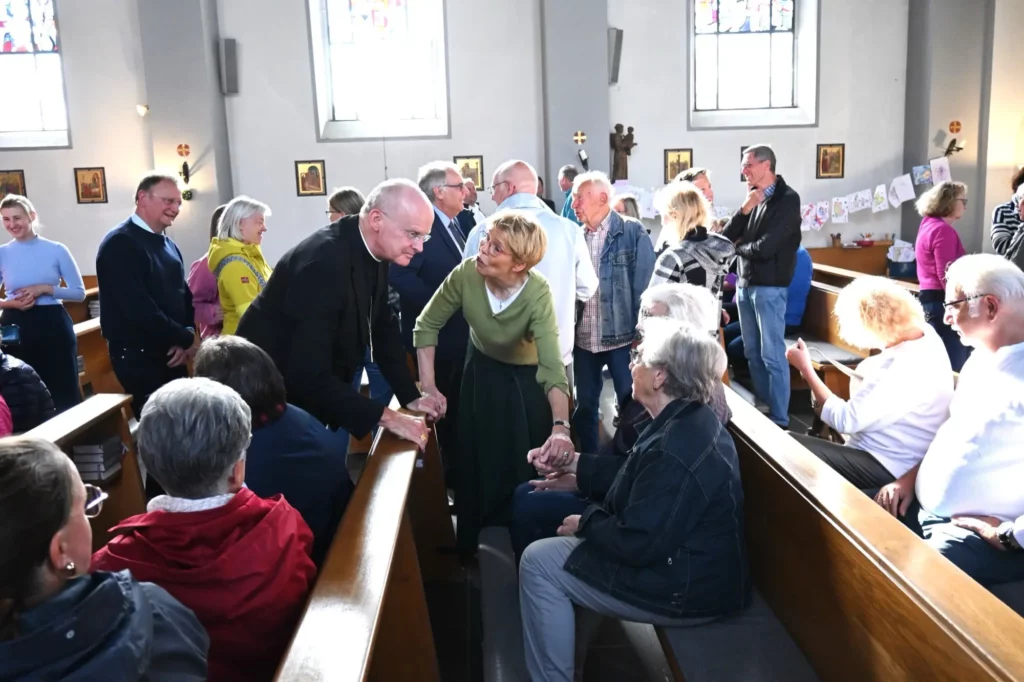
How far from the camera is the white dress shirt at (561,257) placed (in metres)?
3.97

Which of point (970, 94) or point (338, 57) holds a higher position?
point (338, 57)

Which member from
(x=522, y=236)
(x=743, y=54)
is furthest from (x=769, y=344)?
(x=743, y=54)

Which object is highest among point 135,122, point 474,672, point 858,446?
point 135,122

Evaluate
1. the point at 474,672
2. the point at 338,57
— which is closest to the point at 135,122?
the point at 338,57

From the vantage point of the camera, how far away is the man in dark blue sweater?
3.82 meters

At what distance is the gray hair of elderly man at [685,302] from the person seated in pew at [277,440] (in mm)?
1330

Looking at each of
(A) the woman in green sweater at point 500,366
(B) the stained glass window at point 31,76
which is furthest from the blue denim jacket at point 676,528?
(B) the stained glass window at point 31,76

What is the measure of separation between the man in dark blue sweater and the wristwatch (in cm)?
340

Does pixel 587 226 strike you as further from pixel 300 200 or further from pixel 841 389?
pixel 300 200

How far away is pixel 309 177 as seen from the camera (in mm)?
10352

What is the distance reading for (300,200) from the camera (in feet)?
34.1

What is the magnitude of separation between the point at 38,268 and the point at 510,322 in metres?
3.61

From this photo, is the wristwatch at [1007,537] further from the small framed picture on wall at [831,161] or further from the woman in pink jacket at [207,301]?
the small framed picture on wall at [831,161]

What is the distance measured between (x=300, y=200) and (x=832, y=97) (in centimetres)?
672
